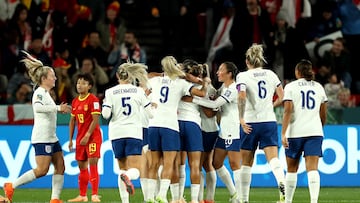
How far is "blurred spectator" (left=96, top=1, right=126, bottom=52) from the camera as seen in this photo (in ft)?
93.0

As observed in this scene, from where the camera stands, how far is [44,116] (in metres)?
19.4

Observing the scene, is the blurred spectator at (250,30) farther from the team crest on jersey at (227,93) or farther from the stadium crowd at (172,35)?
the team crest on jersey at (227,93)

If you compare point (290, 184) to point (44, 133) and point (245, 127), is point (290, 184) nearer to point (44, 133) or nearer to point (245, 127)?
point (245, 127)

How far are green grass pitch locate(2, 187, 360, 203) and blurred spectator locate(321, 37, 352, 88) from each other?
15.8 ft

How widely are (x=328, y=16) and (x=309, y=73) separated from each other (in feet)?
35.7

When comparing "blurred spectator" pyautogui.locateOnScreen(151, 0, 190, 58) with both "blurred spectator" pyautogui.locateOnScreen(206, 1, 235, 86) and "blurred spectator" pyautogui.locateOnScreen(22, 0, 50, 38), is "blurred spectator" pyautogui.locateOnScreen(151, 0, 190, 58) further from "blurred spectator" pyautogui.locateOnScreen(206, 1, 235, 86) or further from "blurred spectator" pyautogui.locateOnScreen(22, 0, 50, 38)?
"blurred spectator" pyautogui.locateOnScreen(22, 0, 50, 38)

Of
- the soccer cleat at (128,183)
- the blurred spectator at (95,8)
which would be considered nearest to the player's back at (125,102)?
the soccer cleat at (128,183)

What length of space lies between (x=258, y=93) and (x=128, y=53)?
28.2ft

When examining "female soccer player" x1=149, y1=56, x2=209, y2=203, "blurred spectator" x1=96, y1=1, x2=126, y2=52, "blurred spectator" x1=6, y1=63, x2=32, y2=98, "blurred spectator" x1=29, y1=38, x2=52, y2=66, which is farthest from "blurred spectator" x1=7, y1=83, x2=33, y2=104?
"female soccer player" x1=149, y1=56, x2=209, y2=203

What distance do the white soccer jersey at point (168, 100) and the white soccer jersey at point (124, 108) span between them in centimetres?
27

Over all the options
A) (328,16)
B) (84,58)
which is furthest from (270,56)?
(84,58)

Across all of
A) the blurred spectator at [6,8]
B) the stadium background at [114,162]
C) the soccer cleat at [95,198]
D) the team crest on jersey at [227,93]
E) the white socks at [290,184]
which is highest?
the blurred spectator at [6,8]

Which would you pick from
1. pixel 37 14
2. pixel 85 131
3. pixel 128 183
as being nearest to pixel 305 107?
pixel 128 183

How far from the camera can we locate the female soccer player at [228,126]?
1911 cm
